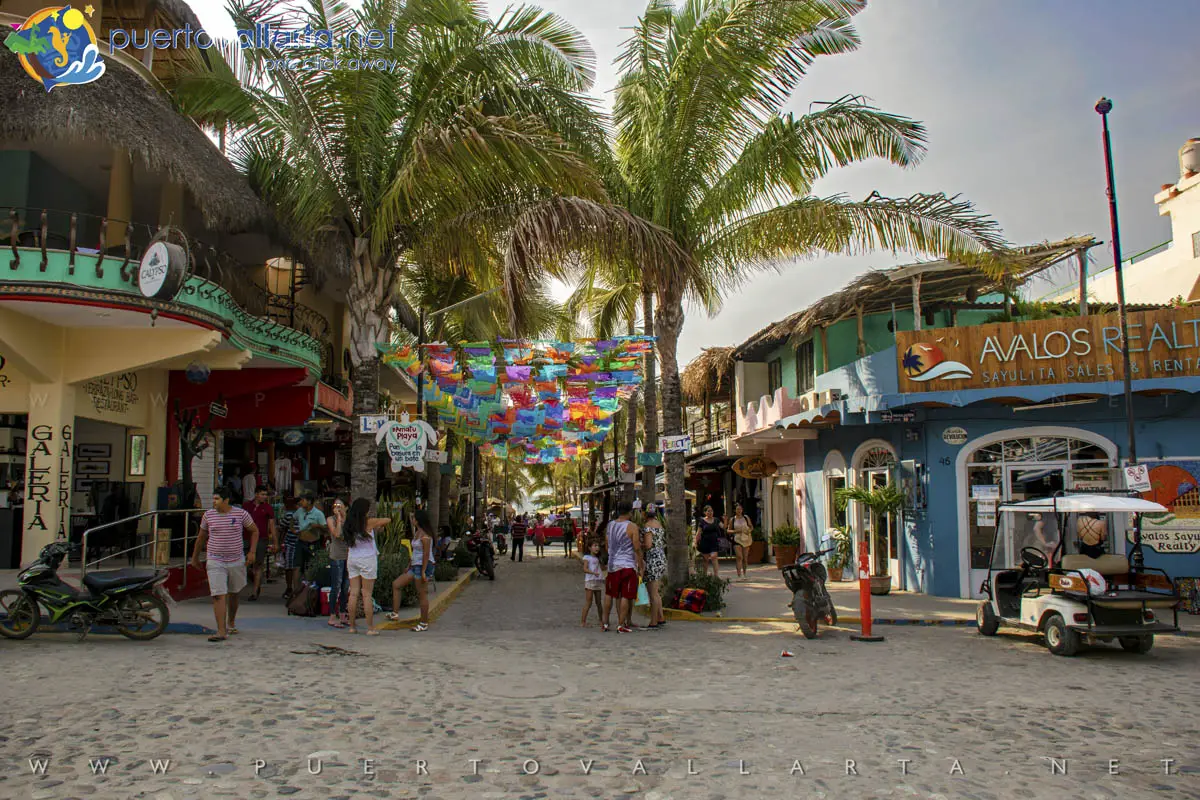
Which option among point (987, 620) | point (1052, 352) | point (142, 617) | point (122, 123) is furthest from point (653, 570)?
point (122, 123)

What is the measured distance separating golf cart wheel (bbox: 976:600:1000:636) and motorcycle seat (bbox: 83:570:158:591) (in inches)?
391

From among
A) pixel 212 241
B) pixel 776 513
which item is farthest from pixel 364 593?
pixel 776 513

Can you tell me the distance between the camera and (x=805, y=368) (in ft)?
74.0

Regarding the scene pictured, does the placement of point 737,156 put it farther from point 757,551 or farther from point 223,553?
point 757,551

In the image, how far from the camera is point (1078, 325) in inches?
571

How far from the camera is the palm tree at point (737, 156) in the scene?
12391 millimetres

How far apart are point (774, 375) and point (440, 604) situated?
14.5 metres

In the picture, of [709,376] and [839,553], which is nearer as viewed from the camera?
[839,553]

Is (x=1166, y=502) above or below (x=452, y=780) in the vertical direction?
above

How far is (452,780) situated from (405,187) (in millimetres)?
8206

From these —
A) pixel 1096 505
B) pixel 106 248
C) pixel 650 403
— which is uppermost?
pixel 106 248

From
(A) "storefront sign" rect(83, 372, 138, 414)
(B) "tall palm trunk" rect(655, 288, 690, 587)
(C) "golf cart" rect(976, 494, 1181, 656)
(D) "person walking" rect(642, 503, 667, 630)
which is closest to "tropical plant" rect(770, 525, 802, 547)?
(B) "tall palm trunk" rect(655, 288, 690, 587)

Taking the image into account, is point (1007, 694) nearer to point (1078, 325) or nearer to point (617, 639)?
point (617, 639)

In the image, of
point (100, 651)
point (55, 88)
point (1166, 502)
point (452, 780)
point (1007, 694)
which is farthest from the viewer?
point (1166, 502)
